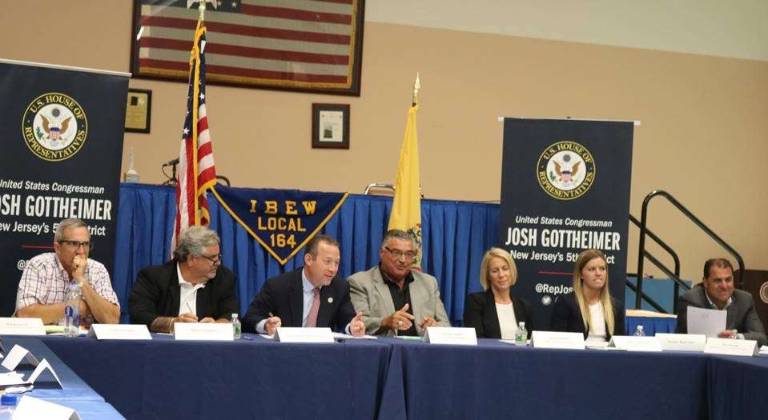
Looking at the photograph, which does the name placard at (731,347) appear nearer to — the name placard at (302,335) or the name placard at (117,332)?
the name placard at (302,335)

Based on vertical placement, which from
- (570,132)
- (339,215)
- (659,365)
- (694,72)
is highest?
(694,72)

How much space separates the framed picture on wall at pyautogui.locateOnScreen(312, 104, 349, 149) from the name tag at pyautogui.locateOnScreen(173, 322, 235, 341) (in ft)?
14.3

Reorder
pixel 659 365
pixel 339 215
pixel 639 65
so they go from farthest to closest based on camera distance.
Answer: pixel 639 65 < pixel 339 215 < pixel 659 365

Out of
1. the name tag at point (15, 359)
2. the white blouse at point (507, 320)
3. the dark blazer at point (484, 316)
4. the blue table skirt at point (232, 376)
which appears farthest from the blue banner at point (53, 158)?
the name tag at point (15, 359)

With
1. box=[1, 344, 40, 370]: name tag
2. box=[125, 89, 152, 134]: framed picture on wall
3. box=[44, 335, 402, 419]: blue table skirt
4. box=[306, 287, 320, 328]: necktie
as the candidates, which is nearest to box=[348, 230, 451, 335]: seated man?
box=[306, 287, 320, 328]: necktie

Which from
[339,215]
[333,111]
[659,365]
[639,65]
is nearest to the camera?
[659,365]

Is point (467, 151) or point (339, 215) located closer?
point (339, 215)

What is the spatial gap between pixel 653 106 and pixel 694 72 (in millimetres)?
495

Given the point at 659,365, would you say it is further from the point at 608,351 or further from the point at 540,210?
the point at 540,210

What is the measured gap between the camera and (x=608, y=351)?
4688 mm

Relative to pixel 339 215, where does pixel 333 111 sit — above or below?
above

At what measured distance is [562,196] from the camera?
6633mm

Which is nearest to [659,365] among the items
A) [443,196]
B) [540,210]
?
→ [540,210]

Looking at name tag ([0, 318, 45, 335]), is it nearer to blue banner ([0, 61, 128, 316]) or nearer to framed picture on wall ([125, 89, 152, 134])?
blue banner ([0, 61, 128, 316])
